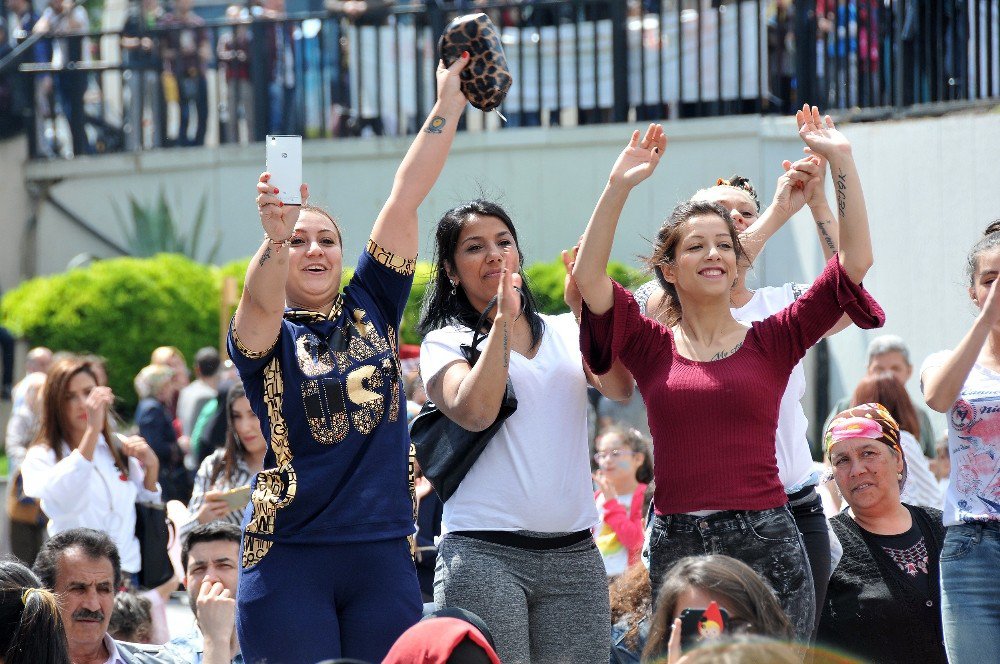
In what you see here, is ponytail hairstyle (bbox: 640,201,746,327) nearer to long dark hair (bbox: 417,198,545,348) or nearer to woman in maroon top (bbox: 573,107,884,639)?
woman in maroon top (bbox: 573,107,884,639)

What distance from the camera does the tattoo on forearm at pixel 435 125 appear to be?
13.5 feet

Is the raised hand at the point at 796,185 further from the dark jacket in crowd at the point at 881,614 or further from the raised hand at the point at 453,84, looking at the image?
the dark jacket in crowd at the point at 881,614

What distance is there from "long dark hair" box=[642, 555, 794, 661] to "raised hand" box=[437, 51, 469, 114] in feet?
5.13

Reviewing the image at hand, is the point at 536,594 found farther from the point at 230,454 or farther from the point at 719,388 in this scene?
the point at 230,454

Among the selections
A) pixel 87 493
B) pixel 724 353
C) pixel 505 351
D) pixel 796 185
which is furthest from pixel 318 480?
pixel 87 493

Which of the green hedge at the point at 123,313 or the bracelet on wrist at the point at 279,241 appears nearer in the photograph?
the bracelet on wrist at the point at 279,241

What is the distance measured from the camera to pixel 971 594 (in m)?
4.34

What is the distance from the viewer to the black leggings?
14.4 ft

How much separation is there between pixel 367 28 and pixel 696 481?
10953 mm

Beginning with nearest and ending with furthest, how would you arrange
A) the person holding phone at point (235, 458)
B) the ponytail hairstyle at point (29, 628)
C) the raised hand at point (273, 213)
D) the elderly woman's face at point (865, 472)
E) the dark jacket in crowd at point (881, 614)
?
1. the ponytail hairstyle at point (29, 628)
2. the raised hand at point (273, 213)
3. the dark jacket in crowd at point (881, 614)
4. the elderly woman's face at point (865, 472)
5. the person holding phone at point (235, 458)

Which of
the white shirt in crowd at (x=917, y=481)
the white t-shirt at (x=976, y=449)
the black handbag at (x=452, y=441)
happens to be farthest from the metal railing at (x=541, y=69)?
the black handbag at (x=452, y=441)

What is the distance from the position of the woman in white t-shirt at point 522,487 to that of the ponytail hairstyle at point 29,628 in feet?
3.49

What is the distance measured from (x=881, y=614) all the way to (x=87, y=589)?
2744 mm

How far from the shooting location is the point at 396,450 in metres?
3.92
